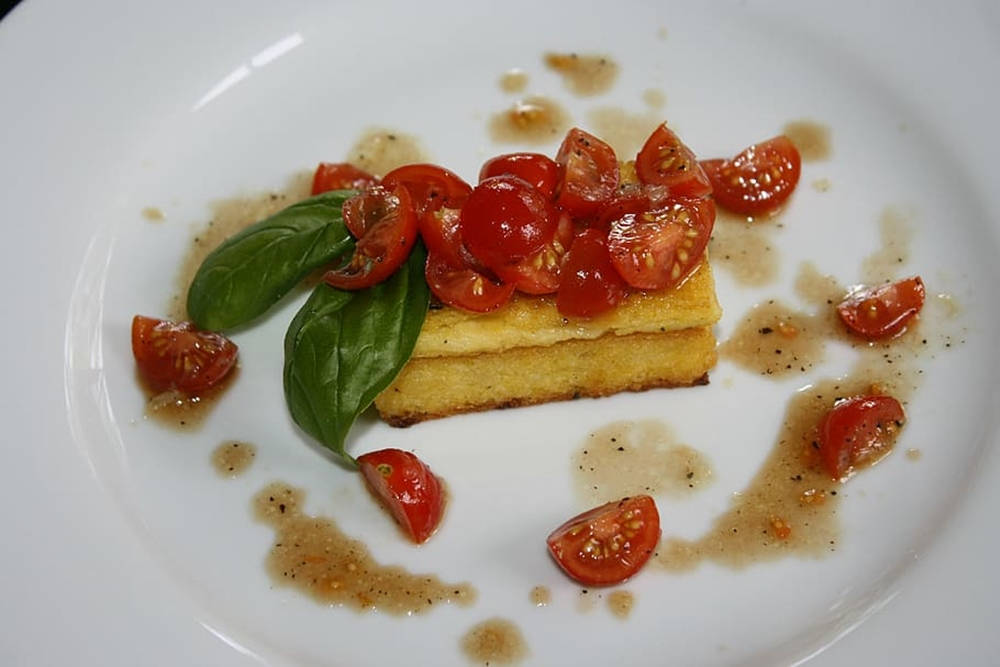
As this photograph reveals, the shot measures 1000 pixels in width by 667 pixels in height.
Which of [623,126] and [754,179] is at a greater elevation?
[623,126]

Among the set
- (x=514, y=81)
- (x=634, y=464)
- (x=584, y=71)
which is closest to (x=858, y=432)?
(x=634, y=464)

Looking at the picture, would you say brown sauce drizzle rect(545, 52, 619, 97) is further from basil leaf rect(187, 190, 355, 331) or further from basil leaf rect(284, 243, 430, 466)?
basil leaf rect(284, 243, 430, 466)

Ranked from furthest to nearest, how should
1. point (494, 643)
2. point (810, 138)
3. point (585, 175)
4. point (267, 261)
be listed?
point (810, 138) → point (267, 261) → point (585, 175) → point (494, 643)

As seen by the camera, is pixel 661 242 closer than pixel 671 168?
Yes

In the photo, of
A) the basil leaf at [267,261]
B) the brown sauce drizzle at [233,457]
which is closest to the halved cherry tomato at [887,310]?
the basil leaf at [267,261]

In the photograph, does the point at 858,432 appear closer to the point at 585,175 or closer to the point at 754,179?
the point at 754,179

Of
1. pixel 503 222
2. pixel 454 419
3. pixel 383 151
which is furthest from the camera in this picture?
pixel 383 151
